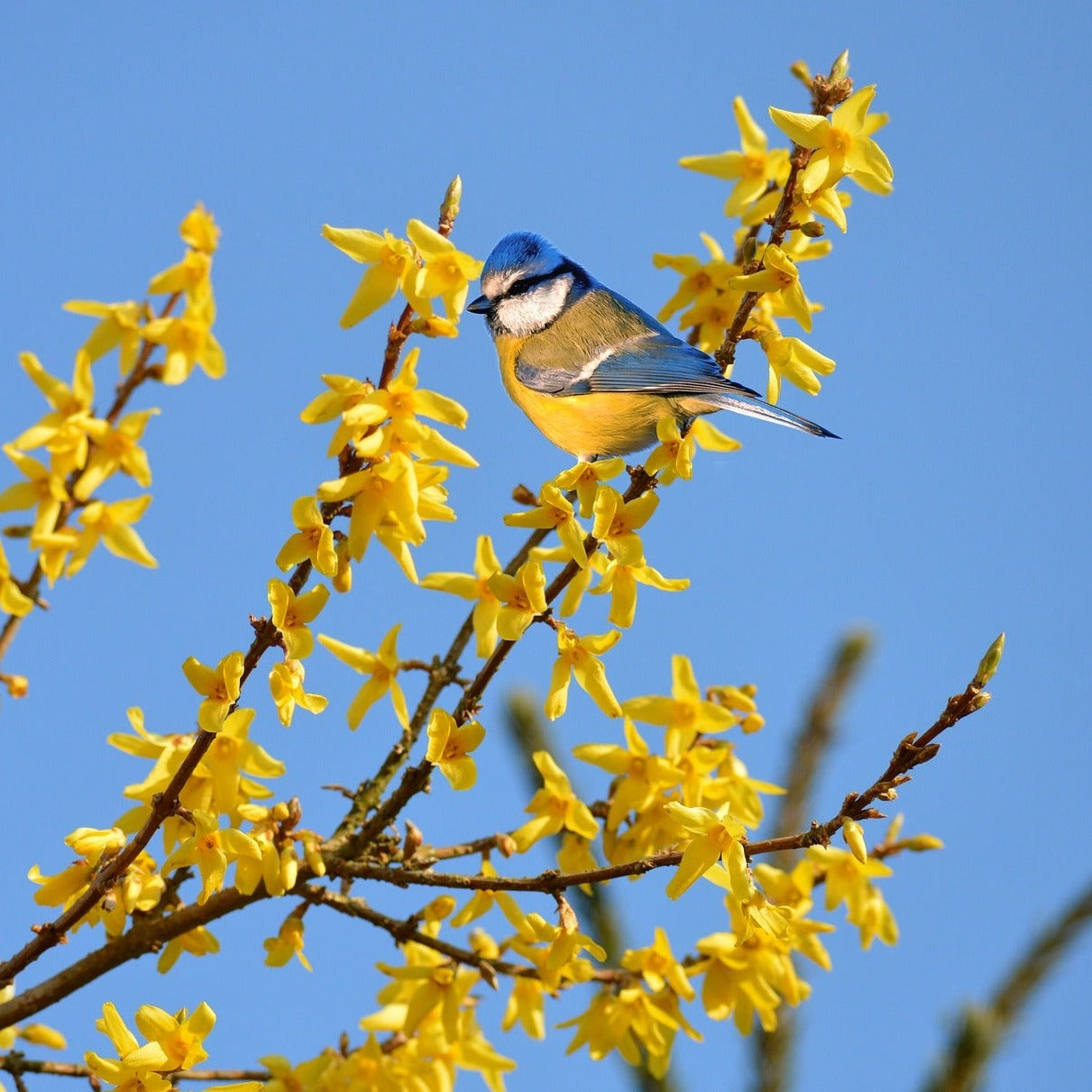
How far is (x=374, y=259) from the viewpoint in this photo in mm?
2240

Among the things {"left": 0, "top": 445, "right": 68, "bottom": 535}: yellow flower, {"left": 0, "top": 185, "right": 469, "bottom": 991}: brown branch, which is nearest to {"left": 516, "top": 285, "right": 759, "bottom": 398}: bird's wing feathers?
{"left": 0, "top": 185, "right": 469, "bottom": 991}: brown branch

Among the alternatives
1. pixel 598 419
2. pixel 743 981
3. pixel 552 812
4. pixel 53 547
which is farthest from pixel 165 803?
pixel 598 419

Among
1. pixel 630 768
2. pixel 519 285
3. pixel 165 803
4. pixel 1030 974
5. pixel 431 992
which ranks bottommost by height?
pixel 1030 974

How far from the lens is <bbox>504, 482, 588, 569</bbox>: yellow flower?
7.86 feet

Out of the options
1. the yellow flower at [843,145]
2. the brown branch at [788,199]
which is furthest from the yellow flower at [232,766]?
the yellow flower at [843,145]

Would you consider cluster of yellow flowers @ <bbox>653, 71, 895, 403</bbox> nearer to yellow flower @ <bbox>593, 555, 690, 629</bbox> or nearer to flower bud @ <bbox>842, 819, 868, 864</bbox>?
yellow flower @ <bbox>593, 555, 690, 629</bbox>

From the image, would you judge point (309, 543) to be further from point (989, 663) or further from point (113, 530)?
point (989, 663)

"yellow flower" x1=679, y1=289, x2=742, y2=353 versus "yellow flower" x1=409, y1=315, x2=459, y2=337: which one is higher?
"yellow flower" x1=679, y1=289, x2=742, y2=353

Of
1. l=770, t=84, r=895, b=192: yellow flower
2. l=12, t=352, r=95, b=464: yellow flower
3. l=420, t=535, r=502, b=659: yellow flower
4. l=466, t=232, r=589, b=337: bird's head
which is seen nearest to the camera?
l=12, t=352, r=95, b=464: yellow flower

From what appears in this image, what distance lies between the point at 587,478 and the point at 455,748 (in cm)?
61

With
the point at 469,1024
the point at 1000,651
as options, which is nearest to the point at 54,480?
the point at 1000,651

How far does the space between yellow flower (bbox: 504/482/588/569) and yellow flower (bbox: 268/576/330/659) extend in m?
0.48

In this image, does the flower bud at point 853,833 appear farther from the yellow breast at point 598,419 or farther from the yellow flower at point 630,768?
the yellow breast at point 598,419

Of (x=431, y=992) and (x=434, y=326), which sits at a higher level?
(x=434, y=326)
